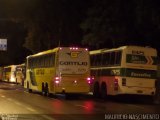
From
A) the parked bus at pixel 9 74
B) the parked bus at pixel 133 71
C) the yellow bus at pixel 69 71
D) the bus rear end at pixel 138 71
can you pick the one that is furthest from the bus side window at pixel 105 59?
the parked bus at pixel 9 74

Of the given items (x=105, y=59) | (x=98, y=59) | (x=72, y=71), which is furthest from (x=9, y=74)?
(x=72, y=71)

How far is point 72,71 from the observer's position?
31672mm

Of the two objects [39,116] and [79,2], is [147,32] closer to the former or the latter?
[79,2]

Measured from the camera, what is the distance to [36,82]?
3834 centimetres

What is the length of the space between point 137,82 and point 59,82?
5.11 meters

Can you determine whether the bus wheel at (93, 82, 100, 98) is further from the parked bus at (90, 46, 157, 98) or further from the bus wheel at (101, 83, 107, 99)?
the parked bus at (90, 46, 157, 98)

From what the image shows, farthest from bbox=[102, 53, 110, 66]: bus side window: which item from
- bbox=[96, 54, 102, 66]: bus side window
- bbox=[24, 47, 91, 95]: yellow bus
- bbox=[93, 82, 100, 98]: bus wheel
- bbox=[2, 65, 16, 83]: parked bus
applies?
bbox=[2, 65, 16, 83]: parked bus

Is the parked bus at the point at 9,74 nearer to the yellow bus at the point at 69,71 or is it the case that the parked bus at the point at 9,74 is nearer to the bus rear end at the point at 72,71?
the yellow bus at the point at 69,71

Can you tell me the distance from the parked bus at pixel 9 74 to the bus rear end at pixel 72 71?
41.7 meters

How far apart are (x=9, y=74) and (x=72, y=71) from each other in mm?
48055

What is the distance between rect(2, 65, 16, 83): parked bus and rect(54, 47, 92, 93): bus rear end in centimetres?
4169

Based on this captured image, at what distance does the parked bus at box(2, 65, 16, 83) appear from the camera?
7375 cm

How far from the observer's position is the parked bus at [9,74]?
73.8m

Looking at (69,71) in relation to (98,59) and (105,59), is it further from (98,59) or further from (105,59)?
(98,59)
